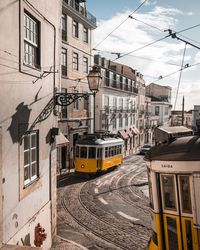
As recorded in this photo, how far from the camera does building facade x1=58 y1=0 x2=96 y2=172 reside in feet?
92.9

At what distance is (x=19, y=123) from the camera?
8.33 metres

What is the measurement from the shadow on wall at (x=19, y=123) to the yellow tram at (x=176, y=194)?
316 centimetres

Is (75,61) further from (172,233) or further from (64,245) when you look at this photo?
(172,233)

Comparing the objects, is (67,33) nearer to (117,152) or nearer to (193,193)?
(117,152)

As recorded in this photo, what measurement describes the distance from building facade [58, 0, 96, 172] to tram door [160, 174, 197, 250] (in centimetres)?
2061

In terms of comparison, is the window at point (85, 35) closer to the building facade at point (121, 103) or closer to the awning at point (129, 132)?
the building facade at point (121, 103)

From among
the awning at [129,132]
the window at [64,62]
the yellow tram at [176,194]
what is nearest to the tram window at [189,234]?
the yellow tram at [176,194]

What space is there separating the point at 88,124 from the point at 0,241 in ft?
86.8

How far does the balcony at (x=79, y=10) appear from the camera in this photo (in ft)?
92.2

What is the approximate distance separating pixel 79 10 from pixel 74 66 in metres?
4.88

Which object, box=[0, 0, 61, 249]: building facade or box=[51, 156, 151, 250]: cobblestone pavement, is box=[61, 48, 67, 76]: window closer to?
box=[51, 156, 151, 250]: cobblestone pavement

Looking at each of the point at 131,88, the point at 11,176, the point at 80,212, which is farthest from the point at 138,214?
the point at 131,88

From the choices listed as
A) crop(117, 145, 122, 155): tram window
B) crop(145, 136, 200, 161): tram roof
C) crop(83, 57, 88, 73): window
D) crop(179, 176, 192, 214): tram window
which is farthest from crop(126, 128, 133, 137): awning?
crop(179, 176, 192, 214): tram window

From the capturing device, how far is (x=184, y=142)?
6914mm
